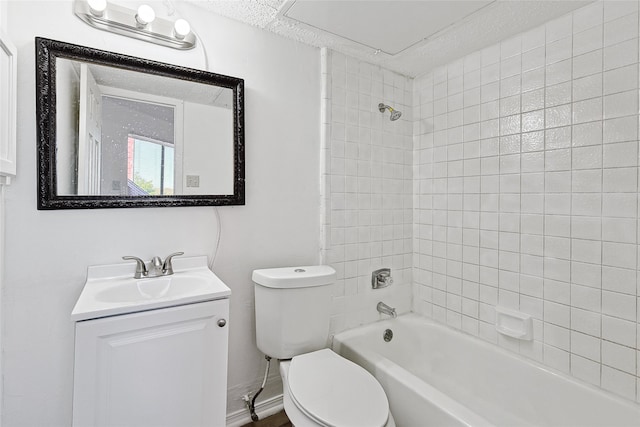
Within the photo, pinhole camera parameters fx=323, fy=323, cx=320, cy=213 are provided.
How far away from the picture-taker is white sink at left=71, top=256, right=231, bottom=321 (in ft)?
3.74

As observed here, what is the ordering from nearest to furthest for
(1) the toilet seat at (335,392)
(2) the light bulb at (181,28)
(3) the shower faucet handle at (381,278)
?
(1) the toilet seat at (335,392), (2) the light bulb at (181,28), (3) the shower faucet handle at (381,278)

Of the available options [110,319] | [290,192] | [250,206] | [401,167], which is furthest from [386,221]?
[110,319]

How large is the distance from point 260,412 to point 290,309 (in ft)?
2.29

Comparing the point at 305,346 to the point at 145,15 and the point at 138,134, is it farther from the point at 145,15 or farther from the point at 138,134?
the point at 145,15

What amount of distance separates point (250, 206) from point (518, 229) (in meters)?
1.50

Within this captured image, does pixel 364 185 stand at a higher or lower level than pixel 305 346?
higher

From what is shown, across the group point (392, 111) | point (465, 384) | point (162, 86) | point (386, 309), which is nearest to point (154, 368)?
point (162, 86)

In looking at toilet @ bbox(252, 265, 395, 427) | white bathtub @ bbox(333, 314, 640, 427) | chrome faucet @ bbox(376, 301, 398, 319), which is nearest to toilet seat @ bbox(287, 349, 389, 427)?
toilet @ bbox(252, 265, 395, 427)

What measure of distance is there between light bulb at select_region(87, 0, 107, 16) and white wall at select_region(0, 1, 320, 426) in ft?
0.25

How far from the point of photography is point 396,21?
5.43 feet

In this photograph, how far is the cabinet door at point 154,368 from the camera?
3.48 ft

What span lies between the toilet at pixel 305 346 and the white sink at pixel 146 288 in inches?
12.2

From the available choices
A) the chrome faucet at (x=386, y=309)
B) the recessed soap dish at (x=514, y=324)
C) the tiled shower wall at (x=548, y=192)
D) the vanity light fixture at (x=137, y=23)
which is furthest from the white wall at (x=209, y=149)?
the recessed soap dish at (x=514, y=324)

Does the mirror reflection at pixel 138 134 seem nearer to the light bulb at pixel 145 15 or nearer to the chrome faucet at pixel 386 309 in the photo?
the light bulb at pixel 145 15
